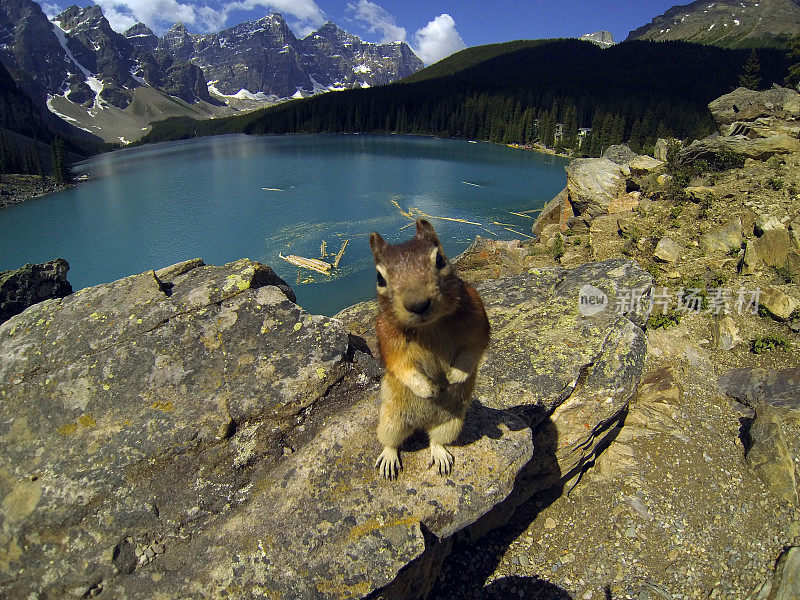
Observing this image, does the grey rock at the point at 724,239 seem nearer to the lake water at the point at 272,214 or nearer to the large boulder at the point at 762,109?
the large boulder at the point at 762,109

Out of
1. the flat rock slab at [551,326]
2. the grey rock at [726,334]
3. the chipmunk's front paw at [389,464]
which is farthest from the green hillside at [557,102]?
the chipmunk's front paw at [389,464]

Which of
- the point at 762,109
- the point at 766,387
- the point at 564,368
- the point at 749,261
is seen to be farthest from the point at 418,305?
the point at 762,109

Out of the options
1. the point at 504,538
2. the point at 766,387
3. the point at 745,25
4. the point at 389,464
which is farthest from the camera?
the point at 745,25

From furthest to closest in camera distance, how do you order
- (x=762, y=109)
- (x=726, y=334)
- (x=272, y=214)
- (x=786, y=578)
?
1. (x=272, y=214)
2. (x=762, y=109)
3. (x=726, y=334)
4. (x=786, y=578)

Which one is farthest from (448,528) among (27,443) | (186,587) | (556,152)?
(556,152)

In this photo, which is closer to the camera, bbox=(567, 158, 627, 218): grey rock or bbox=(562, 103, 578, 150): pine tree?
bbox=(567, 158, 627, 218): grey rock

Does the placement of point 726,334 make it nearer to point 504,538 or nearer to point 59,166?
point 504,538

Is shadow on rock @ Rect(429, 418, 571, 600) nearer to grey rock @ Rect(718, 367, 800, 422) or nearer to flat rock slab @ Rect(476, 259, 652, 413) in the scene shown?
flat rock slab @ Rect(476, 259, 652, 413)

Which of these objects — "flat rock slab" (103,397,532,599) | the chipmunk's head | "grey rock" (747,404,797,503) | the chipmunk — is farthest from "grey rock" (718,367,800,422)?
the chipmunk's head
